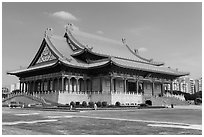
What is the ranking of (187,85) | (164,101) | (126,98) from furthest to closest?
(187,85) → (164,101) → (126,98)

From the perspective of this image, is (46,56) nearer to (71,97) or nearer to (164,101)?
(71,97)

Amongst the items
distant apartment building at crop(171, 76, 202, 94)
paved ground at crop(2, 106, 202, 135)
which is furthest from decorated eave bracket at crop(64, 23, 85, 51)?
distant apartment building at crop(171, 76, 202, 94)

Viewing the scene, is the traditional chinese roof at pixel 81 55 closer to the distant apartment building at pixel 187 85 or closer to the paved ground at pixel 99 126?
the paved ground at pixel 99 126

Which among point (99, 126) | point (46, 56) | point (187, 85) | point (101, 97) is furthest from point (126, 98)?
point (187, 85)

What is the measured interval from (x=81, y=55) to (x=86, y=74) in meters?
3.92

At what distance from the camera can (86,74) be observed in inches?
1868

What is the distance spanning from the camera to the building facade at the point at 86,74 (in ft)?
144

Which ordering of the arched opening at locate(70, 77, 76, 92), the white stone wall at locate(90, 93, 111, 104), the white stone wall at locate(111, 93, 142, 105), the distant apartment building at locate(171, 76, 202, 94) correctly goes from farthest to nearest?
the distant apartment building at locate(171, 76, 202, 94), the arched opening at locate(70, 77, 76, 92), the white stone wall at locate(111, 93, 142, 105), the white stone wall at locate(90, 93, 111, 104)

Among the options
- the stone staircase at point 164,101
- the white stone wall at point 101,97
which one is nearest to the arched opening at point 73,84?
the white stone wall at point 101,97

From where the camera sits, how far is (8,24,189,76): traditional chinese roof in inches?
1847

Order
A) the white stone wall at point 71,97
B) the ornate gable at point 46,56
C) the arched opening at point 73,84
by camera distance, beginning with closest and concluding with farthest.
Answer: the white stone wall at point 71,97
the arched opening at point 73,84
the ornate gable at point 46,56

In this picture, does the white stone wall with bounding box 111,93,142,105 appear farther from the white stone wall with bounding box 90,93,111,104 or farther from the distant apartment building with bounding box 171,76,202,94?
the distant apartment building with bounding box 171,76,202,94

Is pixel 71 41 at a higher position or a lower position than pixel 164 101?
higher

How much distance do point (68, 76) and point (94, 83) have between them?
5.47 m
